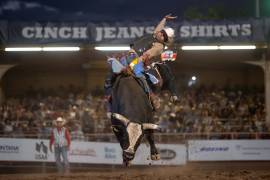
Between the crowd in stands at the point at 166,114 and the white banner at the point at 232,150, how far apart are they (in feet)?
1.82

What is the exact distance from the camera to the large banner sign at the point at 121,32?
23.9 meters

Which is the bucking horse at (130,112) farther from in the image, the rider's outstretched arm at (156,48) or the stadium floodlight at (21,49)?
the stadium floodlight at (21,49)

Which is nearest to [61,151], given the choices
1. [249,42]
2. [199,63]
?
[249,42]

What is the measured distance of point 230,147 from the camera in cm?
2198

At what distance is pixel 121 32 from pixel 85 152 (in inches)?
233

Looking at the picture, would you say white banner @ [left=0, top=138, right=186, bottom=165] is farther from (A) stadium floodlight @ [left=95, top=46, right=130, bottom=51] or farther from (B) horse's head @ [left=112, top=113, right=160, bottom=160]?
(B) horse's head @ [left=112, top=113, right=160, bottom=160]

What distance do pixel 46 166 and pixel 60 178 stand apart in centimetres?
862

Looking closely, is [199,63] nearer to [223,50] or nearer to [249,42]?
[223,50]

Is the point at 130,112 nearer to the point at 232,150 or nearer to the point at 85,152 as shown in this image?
the point at 85,152

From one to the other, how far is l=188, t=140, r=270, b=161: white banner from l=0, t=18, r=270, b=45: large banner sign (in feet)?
15.6

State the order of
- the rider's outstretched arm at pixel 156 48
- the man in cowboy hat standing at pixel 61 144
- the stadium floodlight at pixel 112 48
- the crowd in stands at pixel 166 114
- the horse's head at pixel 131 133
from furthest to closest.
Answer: the stadium floodlight at pixel 112 48 → the crowd in stands at pixel 166 114 → the man in cowboy hat standing at pixel 61 144 → the rider's outstretched arm at pixel 156 48 → the horse's head at pixel 131 133

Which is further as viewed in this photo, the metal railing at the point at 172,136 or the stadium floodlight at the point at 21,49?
the stadium floodlight at the point at 21,49

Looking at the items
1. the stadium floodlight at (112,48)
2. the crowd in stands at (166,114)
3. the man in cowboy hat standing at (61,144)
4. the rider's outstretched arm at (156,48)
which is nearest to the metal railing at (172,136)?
the crowd in stands at (166,114)

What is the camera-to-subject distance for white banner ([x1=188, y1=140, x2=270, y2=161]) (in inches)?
859
